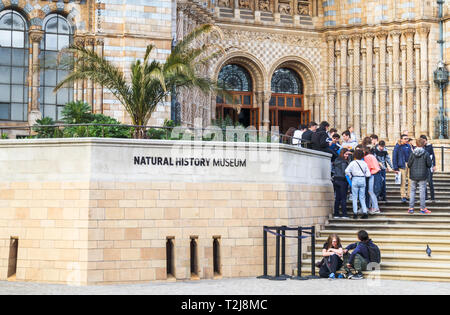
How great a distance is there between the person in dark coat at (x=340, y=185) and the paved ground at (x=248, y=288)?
3969 millimetres

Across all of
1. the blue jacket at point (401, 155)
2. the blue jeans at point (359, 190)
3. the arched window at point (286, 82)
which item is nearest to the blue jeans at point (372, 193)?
the blue jeans at point (359, 190)

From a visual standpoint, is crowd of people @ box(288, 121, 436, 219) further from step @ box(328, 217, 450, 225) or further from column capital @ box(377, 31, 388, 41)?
column capital @ box(377, 31, 388, 41)

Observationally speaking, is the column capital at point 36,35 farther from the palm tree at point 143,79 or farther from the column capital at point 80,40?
the palm tree at point 143,79

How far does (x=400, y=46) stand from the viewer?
105 ft

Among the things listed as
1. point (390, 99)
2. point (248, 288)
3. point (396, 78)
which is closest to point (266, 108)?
point (390, 99)

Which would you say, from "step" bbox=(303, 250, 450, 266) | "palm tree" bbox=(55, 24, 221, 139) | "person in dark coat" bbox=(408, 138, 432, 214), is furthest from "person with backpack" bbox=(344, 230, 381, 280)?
"palm tree" bbox=(55, 24, 221, 139)

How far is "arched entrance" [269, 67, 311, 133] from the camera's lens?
3366cm

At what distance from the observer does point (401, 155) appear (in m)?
21.8

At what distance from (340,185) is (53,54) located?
11.3m

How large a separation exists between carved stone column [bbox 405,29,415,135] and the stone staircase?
33.4ft

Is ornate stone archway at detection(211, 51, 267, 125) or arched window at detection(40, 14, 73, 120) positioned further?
ornate stone archway at detection(211, 51, 267, 125)

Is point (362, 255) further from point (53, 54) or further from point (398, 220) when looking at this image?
point (53, 54)
